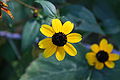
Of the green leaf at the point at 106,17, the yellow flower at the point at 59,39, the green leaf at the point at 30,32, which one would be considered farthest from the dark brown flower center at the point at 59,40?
the green leaf at the point at 106,17

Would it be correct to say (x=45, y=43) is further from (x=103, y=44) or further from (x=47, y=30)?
(x=103, y=44)

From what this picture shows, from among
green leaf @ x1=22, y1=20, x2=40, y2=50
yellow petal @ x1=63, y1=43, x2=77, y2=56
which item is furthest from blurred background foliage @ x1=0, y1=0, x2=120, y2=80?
yellow petal @ x1=63, y1=43, x2=77, y2=56

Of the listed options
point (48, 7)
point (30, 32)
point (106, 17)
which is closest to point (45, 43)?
point (48, 7)

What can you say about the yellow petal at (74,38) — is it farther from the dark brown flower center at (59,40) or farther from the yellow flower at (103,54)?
the yellow flower at (103,54)

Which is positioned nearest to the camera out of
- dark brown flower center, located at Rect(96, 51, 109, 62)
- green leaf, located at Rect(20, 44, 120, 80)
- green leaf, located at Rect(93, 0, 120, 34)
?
dark brown flower center, located at Rect(96, 51, 109, 62)

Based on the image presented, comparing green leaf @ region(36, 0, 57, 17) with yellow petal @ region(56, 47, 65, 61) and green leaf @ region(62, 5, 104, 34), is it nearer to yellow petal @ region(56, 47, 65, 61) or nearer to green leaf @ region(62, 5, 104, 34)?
yellow petal @ region(56, 47, 65, 61)
